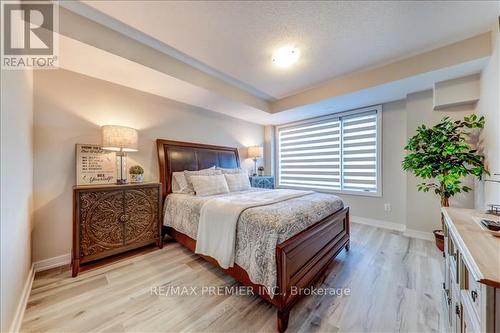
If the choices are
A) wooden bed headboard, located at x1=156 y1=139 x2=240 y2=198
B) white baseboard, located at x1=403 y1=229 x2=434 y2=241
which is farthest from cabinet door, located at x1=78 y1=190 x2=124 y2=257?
white baseboard, located at x1=403 y1=229 x2=434 y2=241

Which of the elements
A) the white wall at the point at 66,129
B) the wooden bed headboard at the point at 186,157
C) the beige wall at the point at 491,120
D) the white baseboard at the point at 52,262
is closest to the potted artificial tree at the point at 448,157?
the beige wall at the point at 491,120

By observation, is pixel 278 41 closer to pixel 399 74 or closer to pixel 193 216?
pixel 399 74

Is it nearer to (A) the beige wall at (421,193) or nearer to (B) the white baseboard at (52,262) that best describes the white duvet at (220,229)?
(B) the white baseboard at (52,262)

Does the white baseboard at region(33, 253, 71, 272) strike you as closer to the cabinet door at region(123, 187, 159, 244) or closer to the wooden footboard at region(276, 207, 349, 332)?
the cabinet door at region(123, 187, 159, 244)

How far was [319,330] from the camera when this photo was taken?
1342mm

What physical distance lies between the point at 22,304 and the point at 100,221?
810 mm

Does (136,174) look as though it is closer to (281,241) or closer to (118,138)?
(118,138)

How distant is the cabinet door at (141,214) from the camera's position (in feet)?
7.72

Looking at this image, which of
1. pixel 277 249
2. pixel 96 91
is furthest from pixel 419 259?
pixel 96 91

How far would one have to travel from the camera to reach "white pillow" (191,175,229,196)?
107 inches

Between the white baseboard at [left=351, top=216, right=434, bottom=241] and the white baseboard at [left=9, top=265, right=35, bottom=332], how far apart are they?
453cm

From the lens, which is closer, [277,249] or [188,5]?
[277,249]

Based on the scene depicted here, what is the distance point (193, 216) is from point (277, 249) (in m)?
1.27

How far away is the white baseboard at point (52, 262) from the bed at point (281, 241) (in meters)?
1.12
